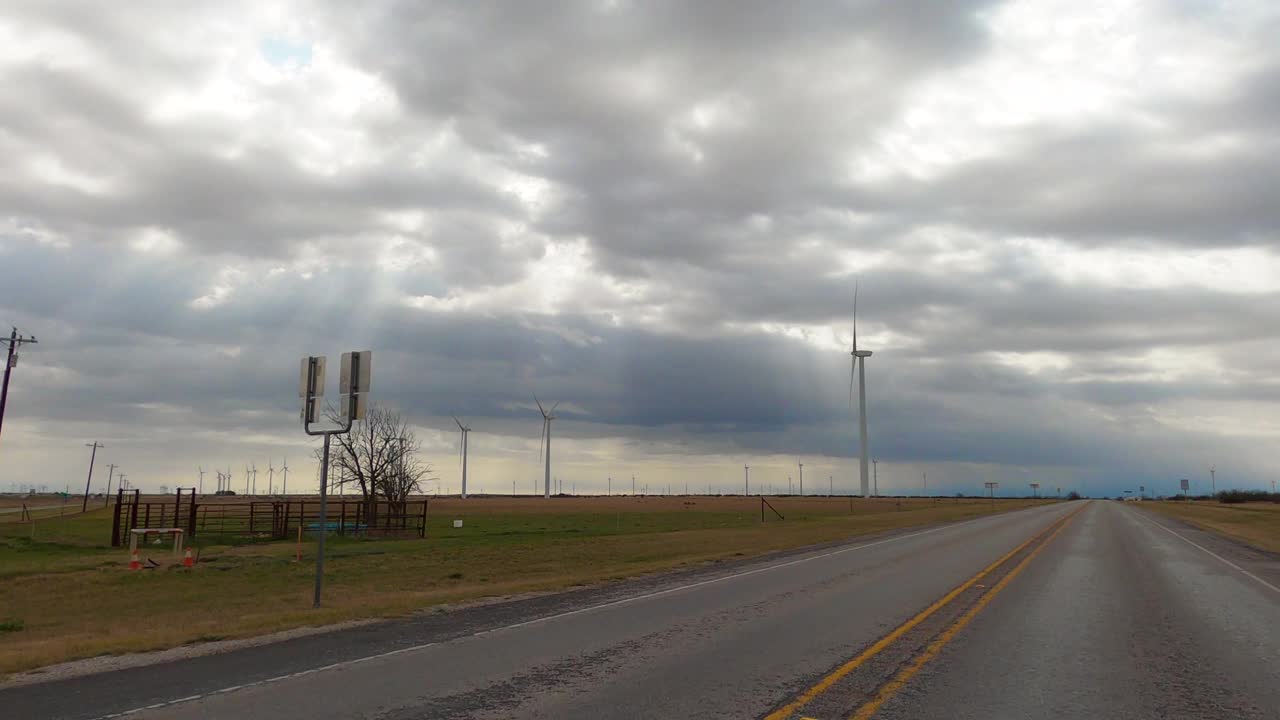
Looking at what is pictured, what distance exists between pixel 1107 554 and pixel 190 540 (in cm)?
4157

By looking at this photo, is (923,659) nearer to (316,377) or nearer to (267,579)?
(316,377)

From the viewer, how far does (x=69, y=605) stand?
69.4ft

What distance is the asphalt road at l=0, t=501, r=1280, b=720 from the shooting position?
8141mm

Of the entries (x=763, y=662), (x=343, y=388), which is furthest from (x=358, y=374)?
(x=763, y=662)

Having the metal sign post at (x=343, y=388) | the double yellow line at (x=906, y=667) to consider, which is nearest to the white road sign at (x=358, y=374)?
the metal sign post at (x=343, y=388)

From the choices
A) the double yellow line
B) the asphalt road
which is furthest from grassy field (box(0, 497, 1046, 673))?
the double yellow line

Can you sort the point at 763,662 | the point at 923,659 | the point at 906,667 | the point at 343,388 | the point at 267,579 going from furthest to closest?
the point at 267,579 → the point at 343,388 → the point at 923,659 → the point at 763,662 → the point at 906,667

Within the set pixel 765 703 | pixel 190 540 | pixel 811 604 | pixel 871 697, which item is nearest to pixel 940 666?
pixel 871 697

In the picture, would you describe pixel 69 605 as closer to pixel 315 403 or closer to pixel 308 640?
pixel 315 403

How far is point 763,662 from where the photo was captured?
10.0 m

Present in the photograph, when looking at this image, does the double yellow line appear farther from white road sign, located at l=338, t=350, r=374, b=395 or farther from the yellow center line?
white road sign, located at l=338, t=350, r=374, b=395

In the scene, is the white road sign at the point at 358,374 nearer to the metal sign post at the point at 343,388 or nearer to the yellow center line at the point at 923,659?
the metal sign post at the point at 343,388

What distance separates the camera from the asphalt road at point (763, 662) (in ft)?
26.7

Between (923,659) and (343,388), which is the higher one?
(343,388)
